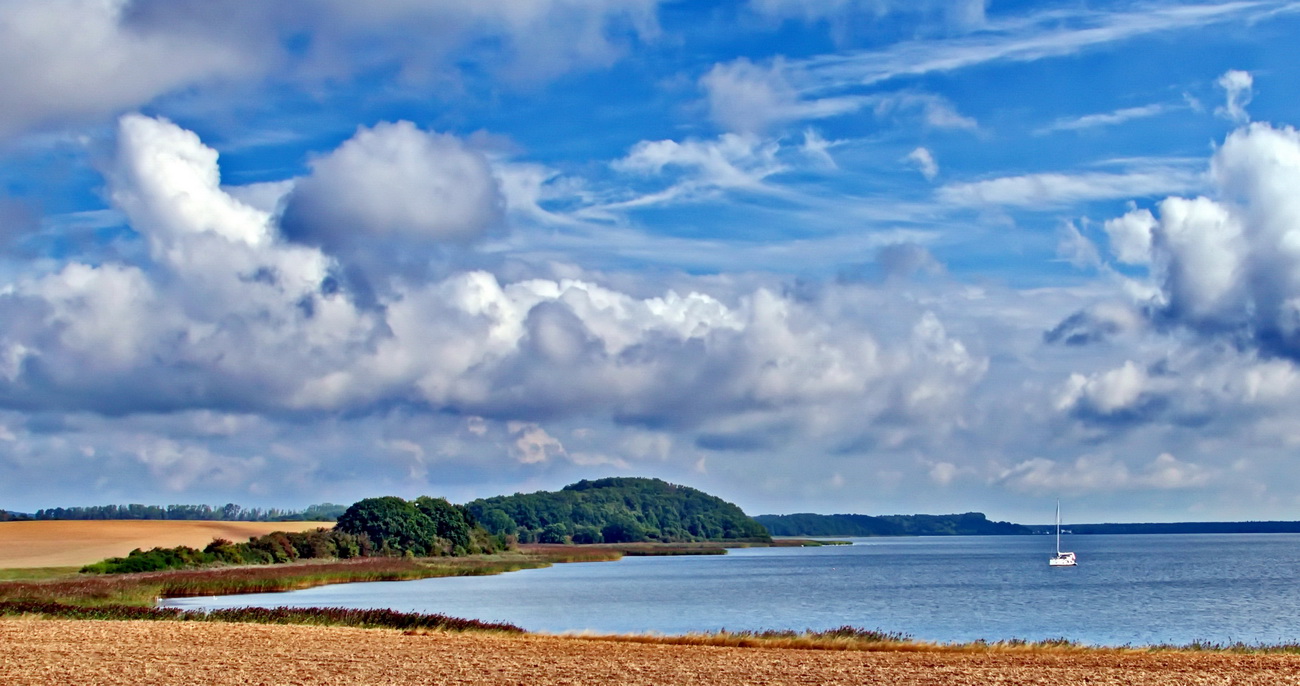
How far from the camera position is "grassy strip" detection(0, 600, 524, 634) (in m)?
40.3

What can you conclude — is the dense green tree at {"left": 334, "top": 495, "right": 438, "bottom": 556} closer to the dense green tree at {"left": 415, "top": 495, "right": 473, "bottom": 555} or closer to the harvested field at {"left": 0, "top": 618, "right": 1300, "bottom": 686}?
the dense green tree at {"left": 415, "top": 495, "right": 473, "bottom": 555}

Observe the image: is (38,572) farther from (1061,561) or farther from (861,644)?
(1061,561)

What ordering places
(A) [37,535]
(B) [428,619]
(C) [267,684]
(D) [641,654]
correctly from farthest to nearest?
(A) [37,535], (B) [428,619], (D) [641,654], (C) [267,684]

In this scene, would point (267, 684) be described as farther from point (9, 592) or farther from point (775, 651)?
point (9, 592)

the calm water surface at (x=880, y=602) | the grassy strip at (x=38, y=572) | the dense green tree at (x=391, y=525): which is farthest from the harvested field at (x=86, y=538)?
the calm water surface at (x=880, y=602)

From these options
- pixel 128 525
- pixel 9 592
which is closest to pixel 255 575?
pixel 9 592

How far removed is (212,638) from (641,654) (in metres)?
11.5

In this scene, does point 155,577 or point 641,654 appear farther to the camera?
point 155,577

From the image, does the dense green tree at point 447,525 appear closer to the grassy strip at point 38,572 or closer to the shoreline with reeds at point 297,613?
the shoreline with reeds at point 297,613

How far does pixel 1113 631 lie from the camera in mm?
48469

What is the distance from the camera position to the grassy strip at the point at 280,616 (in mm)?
40312

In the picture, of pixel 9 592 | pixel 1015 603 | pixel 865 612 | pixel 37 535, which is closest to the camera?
pixel 9 592

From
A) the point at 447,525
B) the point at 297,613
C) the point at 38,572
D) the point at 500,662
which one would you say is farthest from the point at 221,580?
the point at 447,525

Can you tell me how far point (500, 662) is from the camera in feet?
95.0
